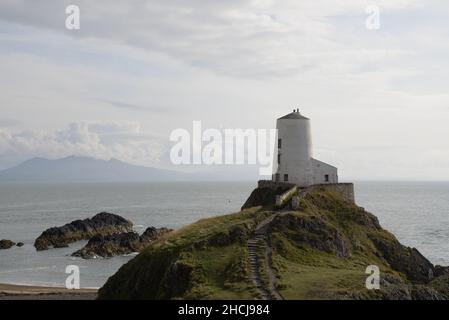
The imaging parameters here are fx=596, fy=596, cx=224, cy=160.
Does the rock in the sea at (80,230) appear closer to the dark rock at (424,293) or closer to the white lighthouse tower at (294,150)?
the white lighthouse tower at (294,150)

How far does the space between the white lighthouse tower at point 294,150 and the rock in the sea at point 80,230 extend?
62189mm

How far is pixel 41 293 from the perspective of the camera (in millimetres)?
67625

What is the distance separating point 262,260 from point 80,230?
87.0m

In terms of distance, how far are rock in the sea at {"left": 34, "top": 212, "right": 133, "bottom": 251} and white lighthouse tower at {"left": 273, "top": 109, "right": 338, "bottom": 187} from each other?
6219cm

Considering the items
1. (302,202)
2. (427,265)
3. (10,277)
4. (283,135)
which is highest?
(283,135)

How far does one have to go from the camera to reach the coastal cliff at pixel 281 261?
38062 mm

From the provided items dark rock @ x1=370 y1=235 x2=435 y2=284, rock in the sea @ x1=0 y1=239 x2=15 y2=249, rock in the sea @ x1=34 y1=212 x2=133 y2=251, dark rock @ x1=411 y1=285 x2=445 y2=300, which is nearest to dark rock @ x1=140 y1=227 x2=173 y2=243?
rock in the sea @ x1=34 y1=212 x2=133 y2=251

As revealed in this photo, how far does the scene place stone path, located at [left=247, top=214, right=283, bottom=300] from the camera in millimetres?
36812

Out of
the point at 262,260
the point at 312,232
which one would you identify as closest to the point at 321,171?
the point at 312,232
